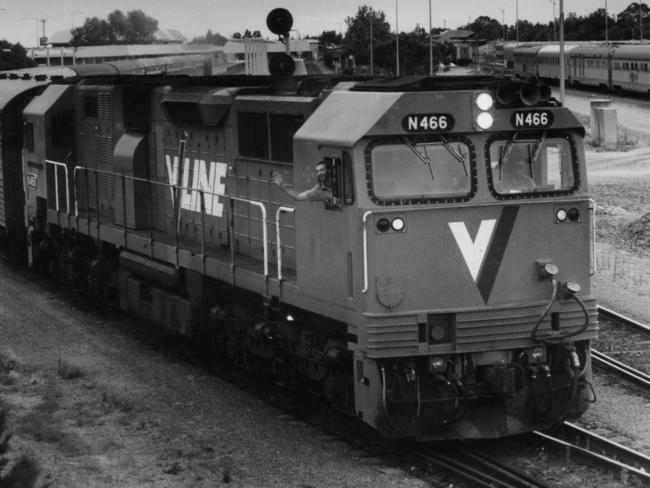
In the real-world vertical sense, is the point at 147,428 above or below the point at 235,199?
below

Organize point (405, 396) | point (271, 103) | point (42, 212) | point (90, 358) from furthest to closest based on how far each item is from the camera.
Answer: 1. point (42, 212)
2. point (90, 358)
3. point (271, 103)
4. point (405, 396)

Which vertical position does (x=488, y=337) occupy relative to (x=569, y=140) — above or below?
below

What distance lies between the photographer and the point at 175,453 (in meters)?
9.76

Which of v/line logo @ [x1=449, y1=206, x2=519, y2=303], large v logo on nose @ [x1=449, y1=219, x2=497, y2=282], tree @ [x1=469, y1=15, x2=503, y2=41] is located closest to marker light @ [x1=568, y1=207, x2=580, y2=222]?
v/line logo @ [x1=449, y1=206, x2=519, y2=303]

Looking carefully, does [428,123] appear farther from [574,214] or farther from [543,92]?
[574,214]

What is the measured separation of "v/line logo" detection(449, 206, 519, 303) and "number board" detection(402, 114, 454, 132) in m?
0.76

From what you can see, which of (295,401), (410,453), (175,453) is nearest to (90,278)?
(295,401)

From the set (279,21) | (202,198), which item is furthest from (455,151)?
(279,21)

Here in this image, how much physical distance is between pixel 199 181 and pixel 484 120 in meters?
4.87

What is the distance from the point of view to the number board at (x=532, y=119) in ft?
30.1

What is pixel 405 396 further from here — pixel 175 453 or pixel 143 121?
pixel 143 121

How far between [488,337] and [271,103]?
3.34 metres

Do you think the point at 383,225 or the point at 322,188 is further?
the point at 322,188

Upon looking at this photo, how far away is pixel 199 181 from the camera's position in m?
13.2
